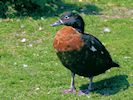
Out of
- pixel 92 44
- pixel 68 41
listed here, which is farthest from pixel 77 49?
pixel 92 44

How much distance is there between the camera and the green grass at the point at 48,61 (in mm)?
10328

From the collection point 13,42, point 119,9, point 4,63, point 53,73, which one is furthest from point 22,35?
point 119,9

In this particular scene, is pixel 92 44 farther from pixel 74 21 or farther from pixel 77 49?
pixel 74 21

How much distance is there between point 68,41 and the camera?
9.77 meters

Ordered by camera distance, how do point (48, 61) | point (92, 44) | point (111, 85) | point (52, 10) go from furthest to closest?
1. point (52, 10)
2. point (48, 61)
3. point (111, 85)
4. point (92, 44)

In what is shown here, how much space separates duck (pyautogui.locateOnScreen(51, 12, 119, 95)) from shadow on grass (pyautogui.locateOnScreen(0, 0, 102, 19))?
6807 millimetres

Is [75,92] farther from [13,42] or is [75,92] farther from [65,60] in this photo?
[13,42]

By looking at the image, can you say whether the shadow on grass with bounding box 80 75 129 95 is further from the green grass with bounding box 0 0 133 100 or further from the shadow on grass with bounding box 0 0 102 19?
the shadow on grass with bounding box 0 0 102 19

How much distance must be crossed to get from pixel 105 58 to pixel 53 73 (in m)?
1.64

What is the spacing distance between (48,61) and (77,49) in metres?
3.01

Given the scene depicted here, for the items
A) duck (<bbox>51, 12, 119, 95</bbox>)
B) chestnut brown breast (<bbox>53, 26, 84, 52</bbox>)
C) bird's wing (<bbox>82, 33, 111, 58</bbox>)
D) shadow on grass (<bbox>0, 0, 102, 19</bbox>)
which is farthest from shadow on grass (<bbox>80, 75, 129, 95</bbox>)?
shadow on grass (<bbox>0, 0, 102, 19</bbox>)

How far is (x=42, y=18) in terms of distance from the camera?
16656 millimetres

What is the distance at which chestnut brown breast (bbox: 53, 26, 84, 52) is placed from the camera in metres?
9.76

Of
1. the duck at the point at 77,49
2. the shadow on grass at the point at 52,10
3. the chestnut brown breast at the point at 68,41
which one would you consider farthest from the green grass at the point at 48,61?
the chestnut brown breast at the point at 68,41
